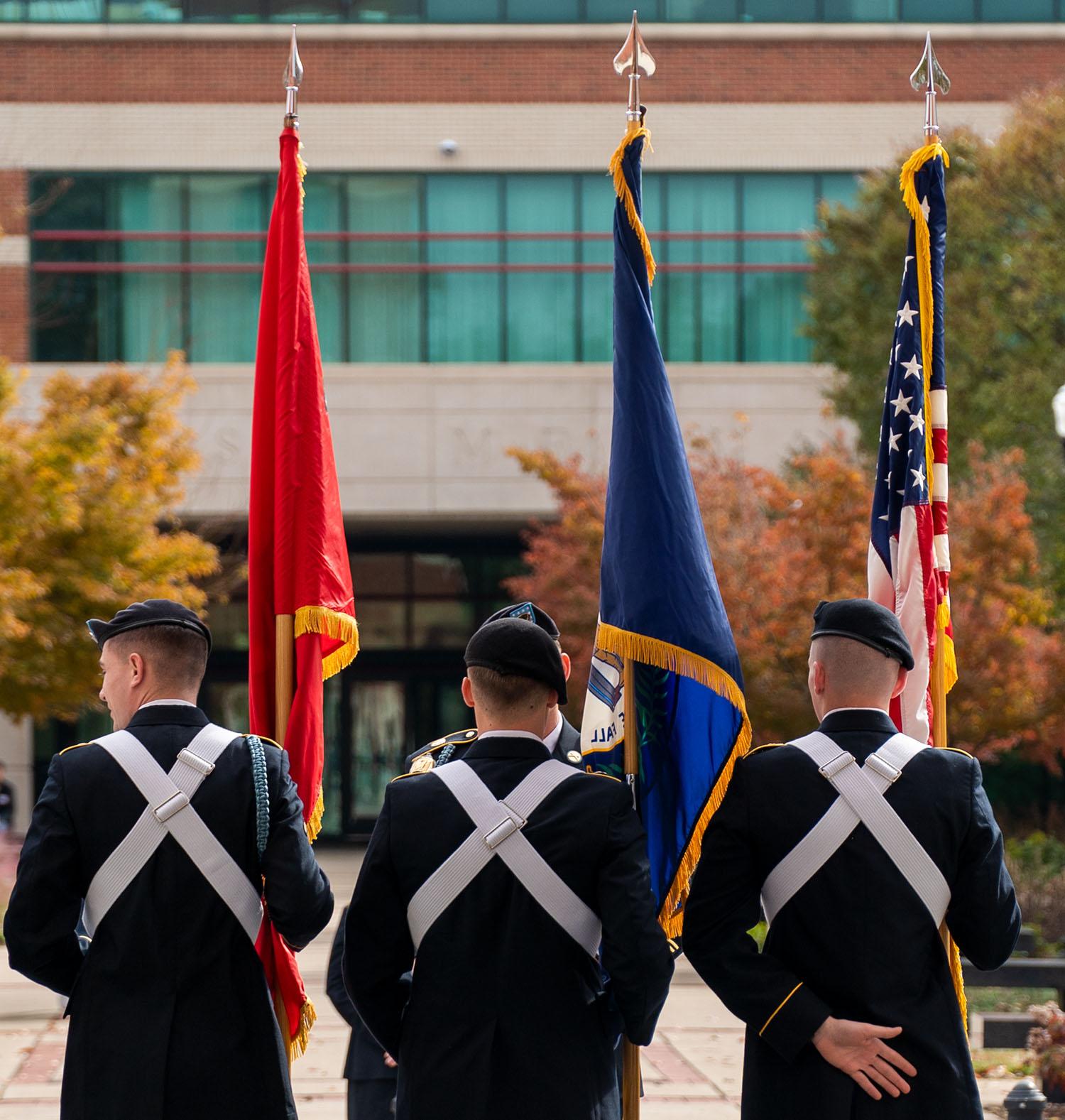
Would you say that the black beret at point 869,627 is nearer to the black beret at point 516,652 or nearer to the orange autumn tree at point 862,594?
the black beret at point 516,652

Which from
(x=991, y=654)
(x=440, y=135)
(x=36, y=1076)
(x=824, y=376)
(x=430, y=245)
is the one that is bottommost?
(x=36, y=1076)

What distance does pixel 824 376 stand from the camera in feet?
87.6

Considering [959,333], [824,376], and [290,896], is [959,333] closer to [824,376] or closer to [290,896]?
[824,376]

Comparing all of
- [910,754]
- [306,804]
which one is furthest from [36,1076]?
[910,754]

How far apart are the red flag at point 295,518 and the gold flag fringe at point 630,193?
1.11 metres

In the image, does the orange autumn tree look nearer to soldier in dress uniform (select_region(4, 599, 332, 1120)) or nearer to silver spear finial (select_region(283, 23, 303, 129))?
silver spear finial (select_region(283, 23, 303, 129))

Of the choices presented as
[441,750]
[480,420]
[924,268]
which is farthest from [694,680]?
[480,420]

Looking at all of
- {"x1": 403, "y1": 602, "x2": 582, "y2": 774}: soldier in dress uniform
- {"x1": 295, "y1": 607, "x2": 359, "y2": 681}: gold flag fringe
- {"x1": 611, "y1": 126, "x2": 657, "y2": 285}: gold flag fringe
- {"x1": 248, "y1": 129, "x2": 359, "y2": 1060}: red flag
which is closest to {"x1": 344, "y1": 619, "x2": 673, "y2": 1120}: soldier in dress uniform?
{"x1": 403, "y1": 602, "x2": 582, "y2": 774}: soldier in dress uniform

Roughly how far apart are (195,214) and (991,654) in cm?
1616

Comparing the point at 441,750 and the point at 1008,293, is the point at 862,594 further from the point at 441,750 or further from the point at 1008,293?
the point at 441,750

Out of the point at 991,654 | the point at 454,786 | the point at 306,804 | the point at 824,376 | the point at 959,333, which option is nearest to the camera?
the point at 454,786

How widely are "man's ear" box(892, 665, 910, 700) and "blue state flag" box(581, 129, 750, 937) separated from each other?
0.45m

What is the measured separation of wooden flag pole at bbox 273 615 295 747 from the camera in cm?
517

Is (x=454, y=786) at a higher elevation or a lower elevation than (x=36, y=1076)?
higher
